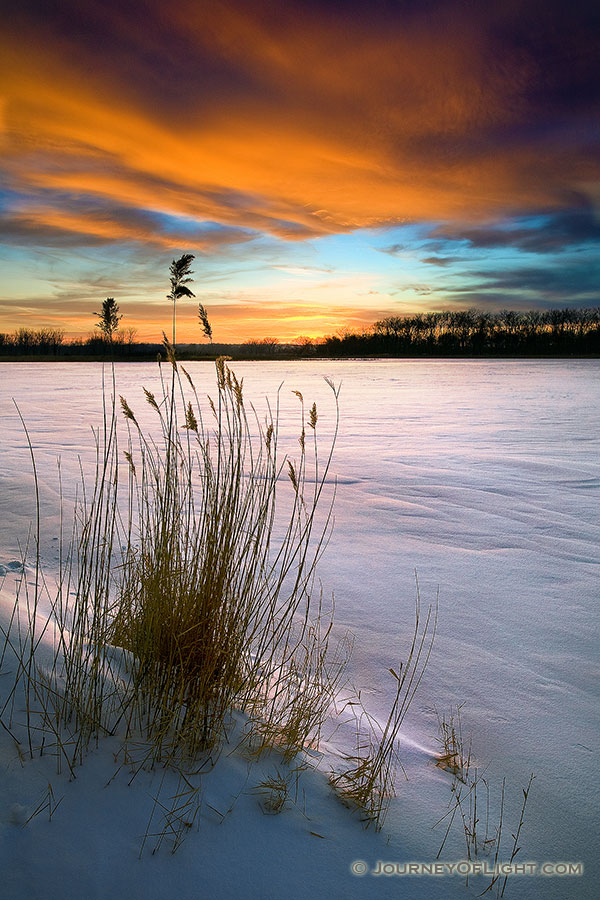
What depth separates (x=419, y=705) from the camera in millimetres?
2570

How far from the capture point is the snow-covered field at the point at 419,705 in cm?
150

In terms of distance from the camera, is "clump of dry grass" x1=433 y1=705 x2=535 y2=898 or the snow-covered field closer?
the snow-covered field

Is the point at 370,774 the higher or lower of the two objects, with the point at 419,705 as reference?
higher

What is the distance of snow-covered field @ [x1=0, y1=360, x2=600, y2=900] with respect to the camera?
1503 mm

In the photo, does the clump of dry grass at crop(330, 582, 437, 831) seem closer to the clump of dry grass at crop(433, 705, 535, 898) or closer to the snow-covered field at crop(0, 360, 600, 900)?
the snow-covered field at crop(0, 360, 600, 900)

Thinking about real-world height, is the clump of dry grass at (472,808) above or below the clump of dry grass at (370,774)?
below

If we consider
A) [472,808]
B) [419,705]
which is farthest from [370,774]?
[419,705]

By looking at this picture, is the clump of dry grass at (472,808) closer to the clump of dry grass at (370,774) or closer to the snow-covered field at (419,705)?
the snow-covered field at (419,705)

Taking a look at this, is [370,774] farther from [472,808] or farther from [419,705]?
[419,705]

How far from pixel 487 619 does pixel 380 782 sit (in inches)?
67.6

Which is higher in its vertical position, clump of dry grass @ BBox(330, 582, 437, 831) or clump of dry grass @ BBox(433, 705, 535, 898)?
clump of dry grass @ BBox(330, 582, 437, 831)

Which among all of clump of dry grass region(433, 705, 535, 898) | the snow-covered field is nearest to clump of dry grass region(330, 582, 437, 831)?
the snow-covered field

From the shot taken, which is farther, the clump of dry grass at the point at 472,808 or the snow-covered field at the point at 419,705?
the clump of dry grass at the point at 472,808

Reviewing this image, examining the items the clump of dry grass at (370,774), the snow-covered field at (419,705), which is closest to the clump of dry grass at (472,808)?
the snow-covered field at (419,705)
